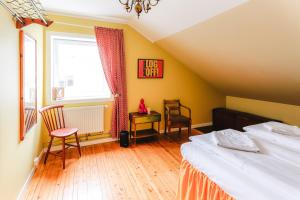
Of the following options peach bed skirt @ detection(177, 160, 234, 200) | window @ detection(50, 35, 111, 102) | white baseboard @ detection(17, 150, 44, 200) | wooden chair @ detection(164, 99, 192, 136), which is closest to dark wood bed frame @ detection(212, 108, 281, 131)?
wooden chair @ detection(164, 99, 192, 136)

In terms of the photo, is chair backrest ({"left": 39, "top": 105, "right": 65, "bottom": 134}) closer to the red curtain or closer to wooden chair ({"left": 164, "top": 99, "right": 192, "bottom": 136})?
the red curtain

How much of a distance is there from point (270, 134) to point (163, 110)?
238 centimetres

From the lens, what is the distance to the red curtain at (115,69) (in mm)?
3203

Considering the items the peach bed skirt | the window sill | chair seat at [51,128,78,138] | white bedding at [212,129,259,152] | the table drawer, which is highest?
the window sill

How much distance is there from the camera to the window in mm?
3139

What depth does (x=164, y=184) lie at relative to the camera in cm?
220

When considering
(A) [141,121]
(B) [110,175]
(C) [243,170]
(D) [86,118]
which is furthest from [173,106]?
(C) [243,170]

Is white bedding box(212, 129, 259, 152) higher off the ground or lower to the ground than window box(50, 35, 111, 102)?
lower

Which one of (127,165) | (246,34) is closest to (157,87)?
(127,165)

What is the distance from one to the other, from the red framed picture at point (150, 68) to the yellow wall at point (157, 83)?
9 centimetres

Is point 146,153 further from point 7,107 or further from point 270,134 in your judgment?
point 7,107

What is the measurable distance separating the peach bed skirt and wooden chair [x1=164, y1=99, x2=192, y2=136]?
195cm

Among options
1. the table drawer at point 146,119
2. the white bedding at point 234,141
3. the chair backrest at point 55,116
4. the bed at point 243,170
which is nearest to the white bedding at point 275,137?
the bed at point 243,170

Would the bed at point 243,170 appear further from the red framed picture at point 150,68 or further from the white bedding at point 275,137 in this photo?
the red framed picture at point 150,68
